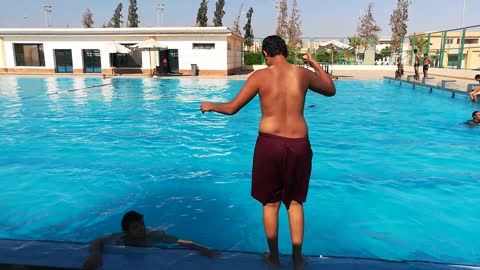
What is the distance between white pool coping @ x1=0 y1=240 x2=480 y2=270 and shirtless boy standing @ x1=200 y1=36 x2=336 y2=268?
0.63 feet

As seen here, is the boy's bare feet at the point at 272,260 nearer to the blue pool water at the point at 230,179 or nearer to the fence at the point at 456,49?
the blue pool water at the point at 230,179

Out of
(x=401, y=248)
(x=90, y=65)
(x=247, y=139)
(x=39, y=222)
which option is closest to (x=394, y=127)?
(x=247, y=139)

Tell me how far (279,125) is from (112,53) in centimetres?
3077

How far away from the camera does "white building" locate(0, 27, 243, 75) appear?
1188 inches

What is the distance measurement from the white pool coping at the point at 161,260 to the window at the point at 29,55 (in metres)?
33.9

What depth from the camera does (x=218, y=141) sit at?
9.70 meters

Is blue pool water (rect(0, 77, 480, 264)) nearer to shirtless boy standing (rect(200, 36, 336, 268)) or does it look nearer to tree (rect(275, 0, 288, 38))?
shirtless boy standing (rect(200, 36, 336, 268))

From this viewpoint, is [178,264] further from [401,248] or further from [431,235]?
[431,235]

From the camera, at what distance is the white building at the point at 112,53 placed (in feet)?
99.0

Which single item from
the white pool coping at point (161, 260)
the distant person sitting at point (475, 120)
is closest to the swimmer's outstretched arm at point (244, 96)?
the white pool coping at point (161, 260)

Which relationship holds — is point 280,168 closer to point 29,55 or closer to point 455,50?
point 455,50

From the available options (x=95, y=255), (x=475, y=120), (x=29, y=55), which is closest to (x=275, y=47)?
(x=95, y=255)

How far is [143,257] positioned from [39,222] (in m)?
3.07

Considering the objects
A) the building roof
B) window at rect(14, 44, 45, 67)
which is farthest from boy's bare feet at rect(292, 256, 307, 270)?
window at rect(14, 44, 45, 67)
